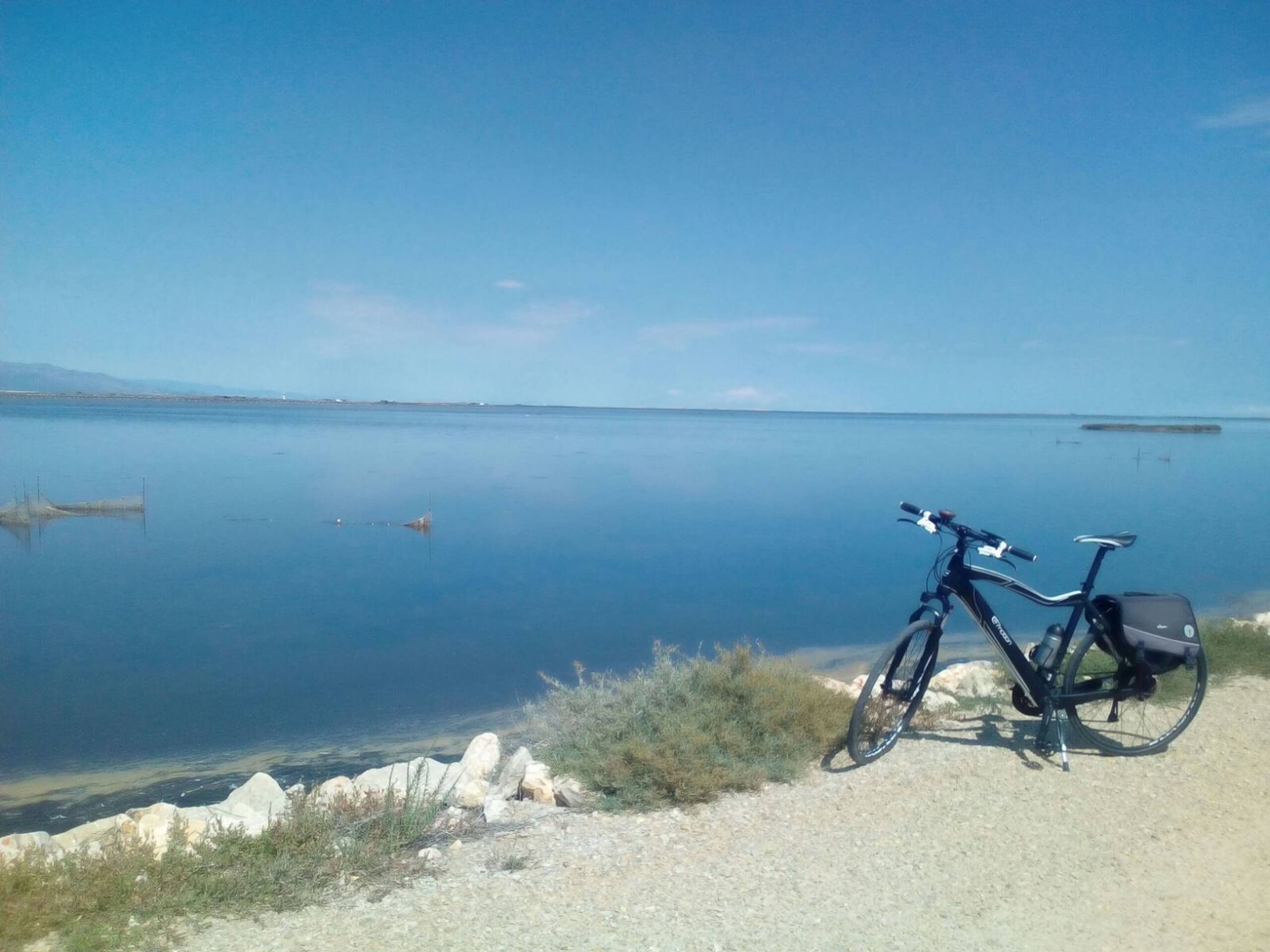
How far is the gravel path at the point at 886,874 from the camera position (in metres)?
3.87

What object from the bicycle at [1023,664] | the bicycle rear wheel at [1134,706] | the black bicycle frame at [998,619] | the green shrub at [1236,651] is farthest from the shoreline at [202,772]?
the green shrub at [1236,651]

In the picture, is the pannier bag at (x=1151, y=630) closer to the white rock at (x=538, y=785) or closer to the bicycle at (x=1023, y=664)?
the bicycle at (x=1023, y=664)

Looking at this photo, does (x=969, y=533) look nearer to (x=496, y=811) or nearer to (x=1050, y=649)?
(x=1050, y=649)

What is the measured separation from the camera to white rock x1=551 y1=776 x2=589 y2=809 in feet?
17.9

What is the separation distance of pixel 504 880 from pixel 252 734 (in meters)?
7.36

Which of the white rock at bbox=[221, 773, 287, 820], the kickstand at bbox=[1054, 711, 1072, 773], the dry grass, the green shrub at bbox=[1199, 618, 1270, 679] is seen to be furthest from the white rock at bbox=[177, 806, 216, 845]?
the green shrub at bbox=[1199, 618, 1270, 679]

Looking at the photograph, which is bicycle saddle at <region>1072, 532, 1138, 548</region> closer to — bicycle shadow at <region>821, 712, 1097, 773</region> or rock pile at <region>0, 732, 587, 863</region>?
bicycle shadow at <region>821, 712, 1097, 773</region>

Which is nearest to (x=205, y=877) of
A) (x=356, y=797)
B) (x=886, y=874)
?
(x=356, y=797)

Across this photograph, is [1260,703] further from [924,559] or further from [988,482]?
[988,482]

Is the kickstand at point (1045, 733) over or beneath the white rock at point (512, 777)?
over

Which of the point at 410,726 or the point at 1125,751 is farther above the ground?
the point at 1125,751

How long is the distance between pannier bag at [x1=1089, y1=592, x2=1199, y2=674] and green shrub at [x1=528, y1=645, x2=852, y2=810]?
193cm

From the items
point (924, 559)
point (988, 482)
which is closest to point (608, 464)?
point (988, 482)

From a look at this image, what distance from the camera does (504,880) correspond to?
437 centimetres
